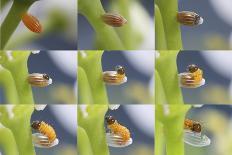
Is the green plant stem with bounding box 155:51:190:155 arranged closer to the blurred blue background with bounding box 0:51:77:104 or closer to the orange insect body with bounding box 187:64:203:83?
the orange insect body with bounding box 187:64:203:83

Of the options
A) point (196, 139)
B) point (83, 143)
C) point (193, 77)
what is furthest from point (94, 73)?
point (196, 139)

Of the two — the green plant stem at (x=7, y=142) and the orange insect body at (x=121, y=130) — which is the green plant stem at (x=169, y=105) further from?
the green plant stem at (x=7, y=142)

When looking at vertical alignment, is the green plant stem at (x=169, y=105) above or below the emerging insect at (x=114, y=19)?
below

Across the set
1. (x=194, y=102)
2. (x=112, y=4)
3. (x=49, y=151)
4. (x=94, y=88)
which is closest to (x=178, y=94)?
(x=194, y=102)

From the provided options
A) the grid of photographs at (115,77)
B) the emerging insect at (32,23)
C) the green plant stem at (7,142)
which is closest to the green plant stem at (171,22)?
the grid of photographs at (115,77)

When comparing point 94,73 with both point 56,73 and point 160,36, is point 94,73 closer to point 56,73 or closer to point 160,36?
point 56,73
